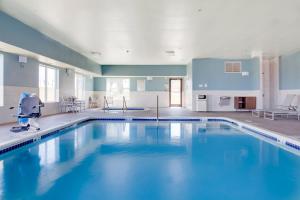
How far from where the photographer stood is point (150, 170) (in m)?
3.31

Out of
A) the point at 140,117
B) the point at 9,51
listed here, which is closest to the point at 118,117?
the point at 140,117

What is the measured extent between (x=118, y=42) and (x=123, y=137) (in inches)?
143

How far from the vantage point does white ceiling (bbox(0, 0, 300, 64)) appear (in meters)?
4.73

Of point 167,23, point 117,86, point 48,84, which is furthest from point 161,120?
point 117,86

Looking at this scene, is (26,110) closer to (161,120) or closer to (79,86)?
(161,120)

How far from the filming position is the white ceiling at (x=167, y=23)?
4727 millimetres

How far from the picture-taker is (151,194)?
253 cm

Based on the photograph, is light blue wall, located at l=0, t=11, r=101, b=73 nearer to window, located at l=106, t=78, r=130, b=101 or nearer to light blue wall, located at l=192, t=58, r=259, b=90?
window, located at l=106, t=78, r=130, b=101

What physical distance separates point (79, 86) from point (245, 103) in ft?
26.7

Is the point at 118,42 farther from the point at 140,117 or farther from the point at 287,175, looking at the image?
the point at 287,175

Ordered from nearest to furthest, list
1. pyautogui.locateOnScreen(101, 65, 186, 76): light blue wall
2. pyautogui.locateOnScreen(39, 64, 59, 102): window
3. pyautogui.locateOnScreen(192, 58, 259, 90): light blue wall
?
pyautogui.locateOnScreen(39, 64, 59, 102): window, pyautogui.locateOnScreen(192, 58, 259, 90): light blue wall, pyautogui.locateOnScreen(101, 65, 186, 76): light blue wall

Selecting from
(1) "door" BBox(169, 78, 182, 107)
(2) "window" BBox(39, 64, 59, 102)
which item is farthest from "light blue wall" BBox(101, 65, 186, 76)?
(2) "window" BBox(39, 64, 59, 102)

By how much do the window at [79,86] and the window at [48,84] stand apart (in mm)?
2340

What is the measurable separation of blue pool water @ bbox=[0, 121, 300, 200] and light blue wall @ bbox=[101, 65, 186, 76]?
27.7ft
